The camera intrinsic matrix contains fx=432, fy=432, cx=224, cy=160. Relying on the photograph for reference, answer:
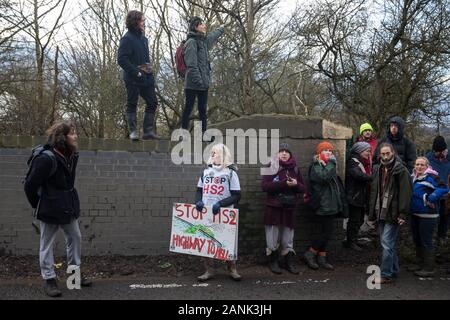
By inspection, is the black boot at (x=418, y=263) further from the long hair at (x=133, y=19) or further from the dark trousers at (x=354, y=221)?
the long hair at (x=133, y=19)

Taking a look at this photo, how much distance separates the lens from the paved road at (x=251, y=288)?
4762mm

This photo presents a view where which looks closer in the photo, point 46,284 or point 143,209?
point 46,284

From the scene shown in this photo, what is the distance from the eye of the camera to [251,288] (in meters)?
5.07

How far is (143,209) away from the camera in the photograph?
20.6 ft

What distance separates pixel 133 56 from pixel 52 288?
3.46 meters

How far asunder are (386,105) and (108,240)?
8.14 metres

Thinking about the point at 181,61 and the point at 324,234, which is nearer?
the point at 324,234

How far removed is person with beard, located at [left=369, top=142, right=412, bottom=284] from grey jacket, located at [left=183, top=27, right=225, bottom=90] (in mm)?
2860

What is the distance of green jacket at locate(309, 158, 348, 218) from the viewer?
5855 mm

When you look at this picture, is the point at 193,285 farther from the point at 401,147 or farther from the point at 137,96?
the point at 401,147

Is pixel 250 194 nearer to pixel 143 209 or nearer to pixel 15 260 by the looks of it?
pixel 143 209

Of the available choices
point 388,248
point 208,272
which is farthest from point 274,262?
point 388,248

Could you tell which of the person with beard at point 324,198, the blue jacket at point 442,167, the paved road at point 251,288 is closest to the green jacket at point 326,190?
the person with beard at point 324,198

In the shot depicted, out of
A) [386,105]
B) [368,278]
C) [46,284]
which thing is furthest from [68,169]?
[386,105]
